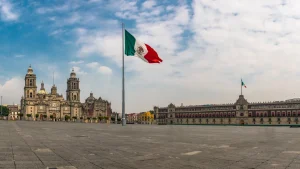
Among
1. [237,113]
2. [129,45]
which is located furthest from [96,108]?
[129,45]

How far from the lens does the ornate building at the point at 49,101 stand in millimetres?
153750

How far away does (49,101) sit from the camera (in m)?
161

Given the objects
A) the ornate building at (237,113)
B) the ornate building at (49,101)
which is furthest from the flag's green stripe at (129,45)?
the ornate building at (49,101)

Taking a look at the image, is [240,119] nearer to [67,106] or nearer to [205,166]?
[67,106]

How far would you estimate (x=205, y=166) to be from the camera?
7570mm

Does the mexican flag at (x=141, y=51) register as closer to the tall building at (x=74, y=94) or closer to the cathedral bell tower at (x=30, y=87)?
the cathedral bell tower at (x=30, y=87)

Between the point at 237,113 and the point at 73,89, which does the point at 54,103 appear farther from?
the point at 237,113

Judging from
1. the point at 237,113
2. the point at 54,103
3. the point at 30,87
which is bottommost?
the point at 237,113

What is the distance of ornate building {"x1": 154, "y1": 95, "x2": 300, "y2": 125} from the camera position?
128 metres

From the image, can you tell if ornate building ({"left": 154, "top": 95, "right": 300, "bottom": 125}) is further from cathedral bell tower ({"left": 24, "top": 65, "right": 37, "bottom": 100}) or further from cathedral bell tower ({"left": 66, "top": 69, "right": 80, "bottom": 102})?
cathedral bell tower ({"left": 24, "top": 65, "right": 37, "bottom": 100})

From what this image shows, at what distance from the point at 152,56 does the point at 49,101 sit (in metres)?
142

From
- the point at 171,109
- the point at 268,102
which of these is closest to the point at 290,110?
the point at 268,102

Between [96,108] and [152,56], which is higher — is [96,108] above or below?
below

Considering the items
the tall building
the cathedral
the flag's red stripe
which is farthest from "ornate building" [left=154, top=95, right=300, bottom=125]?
the flag's red stripe
